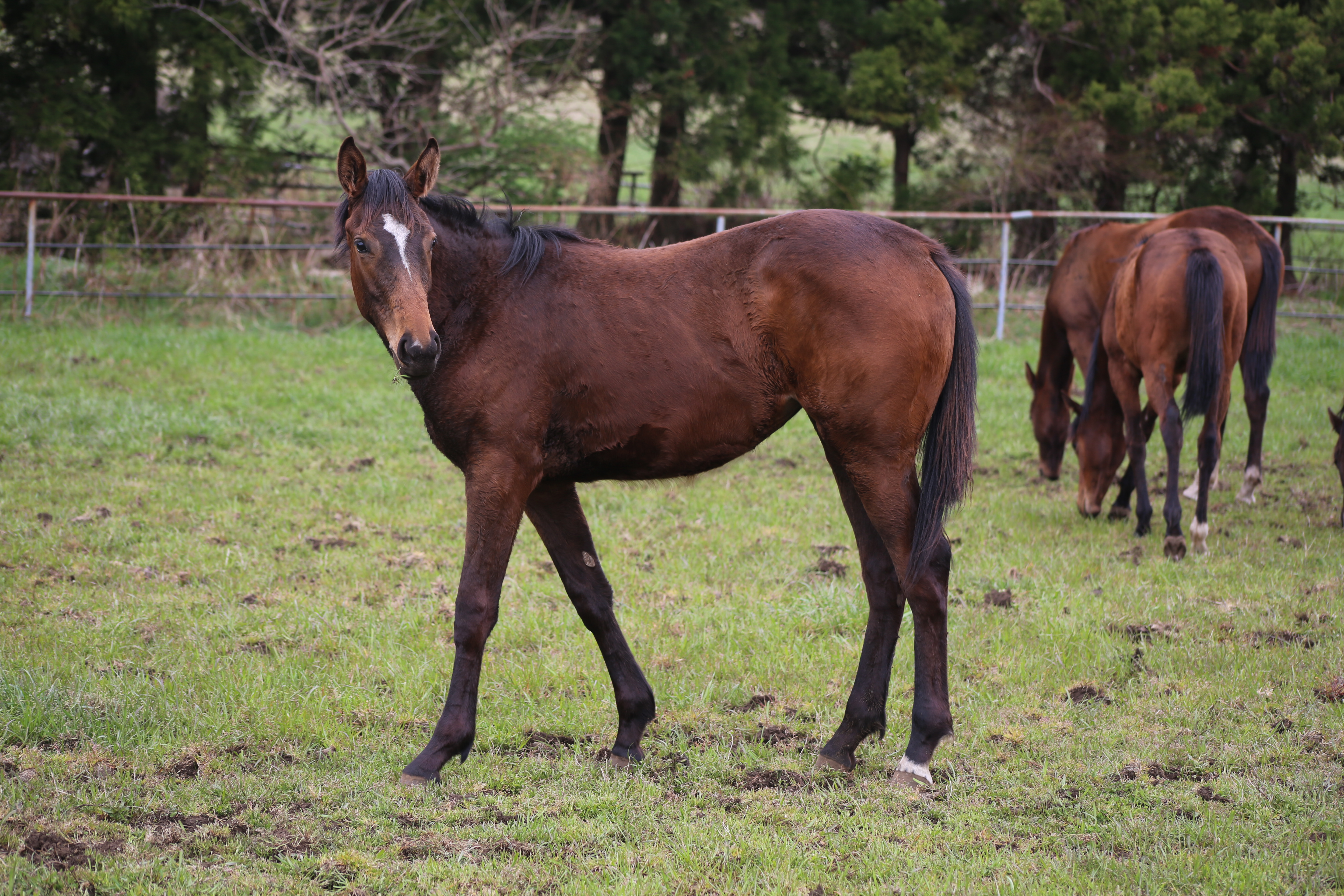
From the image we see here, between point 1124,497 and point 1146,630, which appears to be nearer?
point 1146,630

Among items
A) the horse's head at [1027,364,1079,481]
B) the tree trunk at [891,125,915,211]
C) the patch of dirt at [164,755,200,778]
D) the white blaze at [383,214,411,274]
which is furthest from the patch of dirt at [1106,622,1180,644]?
the tree trunk at [891,125,915,211]

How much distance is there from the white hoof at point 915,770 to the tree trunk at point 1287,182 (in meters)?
17.0

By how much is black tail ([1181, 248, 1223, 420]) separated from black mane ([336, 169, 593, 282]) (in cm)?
418

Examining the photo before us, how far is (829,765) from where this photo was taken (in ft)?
12.3

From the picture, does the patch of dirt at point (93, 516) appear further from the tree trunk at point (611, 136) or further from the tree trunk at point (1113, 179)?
the tree trunk at point (1113, 179)

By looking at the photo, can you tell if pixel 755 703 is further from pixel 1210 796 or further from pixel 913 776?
pixel 1210 796

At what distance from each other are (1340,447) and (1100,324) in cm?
175

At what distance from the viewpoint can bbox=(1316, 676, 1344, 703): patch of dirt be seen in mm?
4211

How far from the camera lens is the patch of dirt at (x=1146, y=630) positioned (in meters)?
4.95

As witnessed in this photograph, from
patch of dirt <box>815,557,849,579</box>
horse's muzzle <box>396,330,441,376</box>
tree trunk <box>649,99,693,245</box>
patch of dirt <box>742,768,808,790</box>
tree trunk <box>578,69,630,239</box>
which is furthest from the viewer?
tree trunk <box>649,99,693,245</box>

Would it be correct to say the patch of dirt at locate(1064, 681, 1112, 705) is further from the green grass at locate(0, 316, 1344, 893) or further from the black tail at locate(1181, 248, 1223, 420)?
the black tail at locate(1181, 248, 1223, 420)

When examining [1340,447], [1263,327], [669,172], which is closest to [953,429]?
[1340,447]

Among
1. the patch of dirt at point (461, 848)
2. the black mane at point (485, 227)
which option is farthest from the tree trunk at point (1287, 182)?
the patch of dirt at point (461, 848)

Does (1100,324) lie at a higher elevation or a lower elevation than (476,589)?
higher
